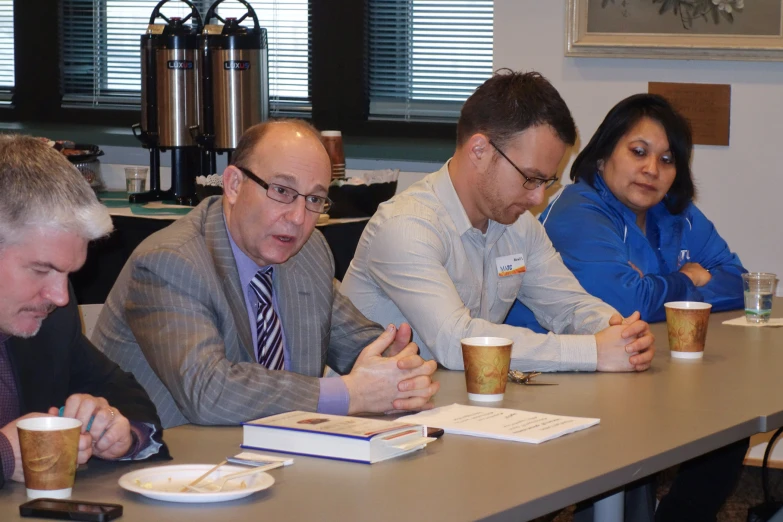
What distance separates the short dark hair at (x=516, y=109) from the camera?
269cm

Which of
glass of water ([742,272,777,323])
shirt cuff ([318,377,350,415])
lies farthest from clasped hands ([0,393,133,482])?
glass of water ([742,272,777,323])

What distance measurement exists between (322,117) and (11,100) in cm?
192

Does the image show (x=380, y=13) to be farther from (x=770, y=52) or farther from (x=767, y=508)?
(x=767, y=508)

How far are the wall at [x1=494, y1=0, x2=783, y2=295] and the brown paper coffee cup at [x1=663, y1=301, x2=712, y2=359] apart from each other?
156 centimetres

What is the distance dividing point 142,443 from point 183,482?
0.19m

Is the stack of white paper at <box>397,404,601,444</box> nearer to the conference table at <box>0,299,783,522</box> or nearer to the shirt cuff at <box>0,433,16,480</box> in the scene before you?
the conference table at <box>0,299,783,522</box>

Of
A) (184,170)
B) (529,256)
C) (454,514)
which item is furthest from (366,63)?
(454,514)

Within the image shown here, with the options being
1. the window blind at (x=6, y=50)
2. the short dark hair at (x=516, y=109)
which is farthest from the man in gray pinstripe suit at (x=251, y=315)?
the window blind at (x=6, y=50)

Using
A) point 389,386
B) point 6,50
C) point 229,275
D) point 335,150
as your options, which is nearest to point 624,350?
point 389,386

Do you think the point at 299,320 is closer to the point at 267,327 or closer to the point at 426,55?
the point at 267,327

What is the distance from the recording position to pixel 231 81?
14.1 feet

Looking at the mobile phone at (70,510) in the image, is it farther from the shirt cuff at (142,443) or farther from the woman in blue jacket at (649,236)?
the woman in blue jacket at (649,236)

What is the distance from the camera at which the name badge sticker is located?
287 centimetres

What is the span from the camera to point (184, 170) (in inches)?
177
